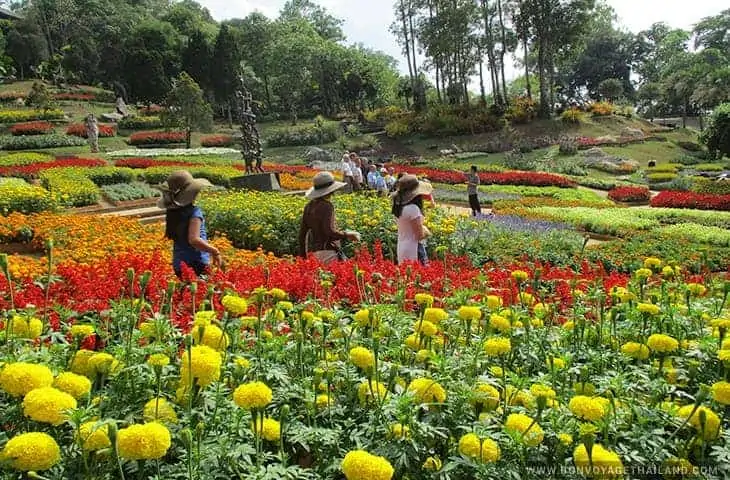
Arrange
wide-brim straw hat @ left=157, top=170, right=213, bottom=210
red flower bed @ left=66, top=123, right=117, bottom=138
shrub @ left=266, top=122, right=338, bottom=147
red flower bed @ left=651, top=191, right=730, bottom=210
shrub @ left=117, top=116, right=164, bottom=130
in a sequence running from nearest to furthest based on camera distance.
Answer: wide-brim straw hat @ left=157, top=170, right=213, bottom=210 < red flower bed @ left=651, top=191, right=730, bottom=210 < red flower bed @ left=66, top=123, right=117, bottom=138 < shrub @ left=266, top=122, right=338, bottom=147 < shrub @ left=117, top=116, right=164, bottom=130

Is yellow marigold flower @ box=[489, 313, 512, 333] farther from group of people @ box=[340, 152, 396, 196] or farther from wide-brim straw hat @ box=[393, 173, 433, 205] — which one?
group of people @ box=[340, 152, 396, 196]

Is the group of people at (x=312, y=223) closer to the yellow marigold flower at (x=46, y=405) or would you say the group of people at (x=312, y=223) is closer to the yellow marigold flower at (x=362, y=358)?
the yellow marigold flower at (x=362, y=358)

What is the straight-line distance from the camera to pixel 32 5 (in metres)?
58.1

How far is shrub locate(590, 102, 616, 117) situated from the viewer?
3241 cm

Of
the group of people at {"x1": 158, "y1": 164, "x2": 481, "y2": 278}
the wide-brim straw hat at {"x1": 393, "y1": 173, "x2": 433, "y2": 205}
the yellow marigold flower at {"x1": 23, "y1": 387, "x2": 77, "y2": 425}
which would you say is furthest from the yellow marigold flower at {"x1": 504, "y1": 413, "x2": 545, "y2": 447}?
the wide-brim straw hat at {"x1": 393, "y1": 173, "x2": 433, "y2": 205}

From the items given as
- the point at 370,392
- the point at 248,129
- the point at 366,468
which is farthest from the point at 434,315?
the point at 248,129

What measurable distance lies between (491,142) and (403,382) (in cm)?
3055

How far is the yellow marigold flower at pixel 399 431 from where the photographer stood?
165cm

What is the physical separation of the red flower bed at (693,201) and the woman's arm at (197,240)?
15.1m

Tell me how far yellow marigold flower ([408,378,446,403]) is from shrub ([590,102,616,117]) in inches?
1349

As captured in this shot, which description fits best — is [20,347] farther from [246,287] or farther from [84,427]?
[246,287]

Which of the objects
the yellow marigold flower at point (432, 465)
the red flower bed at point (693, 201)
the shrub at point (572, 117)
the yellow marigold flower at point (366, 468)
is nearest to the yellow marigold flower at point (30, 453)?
the yellow marigold flower at point (366, 468)

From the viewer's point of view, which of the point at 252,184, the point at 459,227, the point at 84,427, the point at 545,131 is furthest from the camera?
the point at 545,131

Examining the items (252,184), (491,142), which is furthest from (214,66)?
(252,184)
